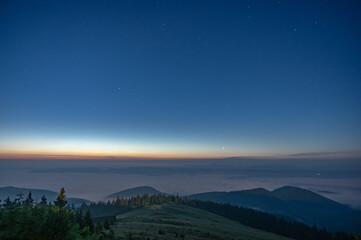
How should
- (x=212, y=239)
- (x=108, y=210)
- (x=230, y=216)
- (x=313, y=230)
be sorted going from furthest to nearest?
1. (x=108, y=210)
2. (x=230, y=216)
3. (x=313, y=230)
4. (x=212, y=239)

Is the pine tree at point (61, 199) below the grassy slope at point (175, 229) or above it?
above

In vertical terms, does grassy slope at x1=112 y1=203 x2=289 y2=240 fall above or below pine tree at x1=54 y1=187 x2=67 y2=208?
below

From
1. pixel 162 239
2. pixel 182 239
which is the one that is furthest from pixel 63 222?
pixel 182 239

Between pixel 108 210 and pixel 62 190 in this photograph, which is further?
pixel 108 210

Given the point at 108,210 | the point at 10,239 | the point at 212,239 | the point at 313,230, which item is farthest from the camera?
the point at 108,210

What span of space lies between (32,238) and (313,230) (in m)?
162

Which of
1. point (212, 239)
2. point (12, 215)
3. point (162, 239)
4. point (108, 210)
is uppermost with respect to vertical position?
point (12, 215)

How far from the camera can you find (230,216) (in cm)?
16362

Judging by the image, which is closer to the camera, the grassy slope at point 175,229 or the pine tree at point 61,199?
the grassy slope at point 175,229

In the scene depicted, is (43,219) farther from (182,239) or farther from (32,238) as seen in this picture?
(182,239)

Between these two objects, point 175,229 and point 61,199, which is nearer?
point 175,229

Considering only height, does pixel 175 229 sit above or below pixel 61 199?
below

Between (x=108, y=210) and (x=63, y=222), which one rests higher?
(x=63, y=222)

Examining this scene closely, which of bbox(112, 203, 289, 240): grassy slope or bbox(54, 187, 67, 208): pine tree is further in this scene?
bbox(54, 187, 67, 208): pine tree
